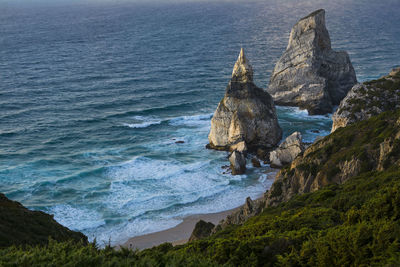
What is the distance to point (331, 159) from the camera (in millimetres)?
33438

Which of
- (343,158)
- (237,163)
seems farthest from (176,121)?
(343,158)

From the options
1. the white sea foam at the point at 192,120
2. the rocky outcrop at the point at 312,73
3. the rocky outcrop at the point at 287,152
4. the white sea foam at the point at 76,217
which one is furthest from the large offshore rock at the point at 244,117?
the white sea foam at the point at 76,217

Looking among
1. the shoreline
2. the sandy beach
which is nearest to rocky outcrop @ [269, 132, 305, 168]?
the shoreline

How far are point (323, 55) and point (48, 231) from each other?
53830 millimetres

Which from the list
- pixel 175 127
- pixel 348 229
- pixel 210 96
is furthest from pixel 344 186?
pixel 210 96

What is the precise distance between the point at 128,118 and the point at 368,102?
34748mm

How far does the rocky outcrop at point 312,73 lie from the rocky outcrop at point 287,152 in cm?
1864

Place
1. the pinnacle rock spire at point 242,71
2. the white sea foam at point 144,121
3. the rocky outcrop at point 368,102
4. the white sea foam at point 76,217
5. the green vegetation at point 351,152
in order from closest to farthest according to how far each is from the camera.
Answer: the green vegetation at point 351,152 < the white sea foam at point 76,217 < the rocky outcrop at point 368,102 < the pinnacle rock spire at point 242,71 < the white sea foam at point 144,121

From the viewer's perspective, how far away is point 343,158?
3247cm

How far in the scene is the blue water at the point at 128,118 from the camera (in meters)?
41.8

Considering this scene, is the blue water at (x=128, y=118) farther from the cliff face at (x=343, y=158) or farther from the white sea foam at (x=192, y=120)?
the cliff face at (x=343, y=158)

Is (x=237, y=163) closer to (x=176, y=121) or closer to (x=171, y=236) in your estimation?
(x=171, y=236)

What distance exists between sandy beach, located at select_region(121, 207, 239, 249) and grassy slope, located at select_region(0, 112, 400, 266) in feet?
46.9

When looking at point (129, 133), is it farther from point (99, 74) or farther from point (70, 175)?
point (99, 74)
